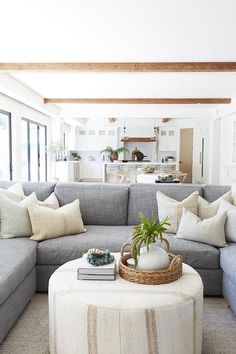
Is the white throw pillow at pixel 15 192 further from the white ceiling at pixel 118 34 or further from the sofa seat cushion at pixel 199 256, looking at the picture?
the white ceiling at pixel 118 34

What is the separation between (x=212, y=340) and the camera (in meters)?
2.08

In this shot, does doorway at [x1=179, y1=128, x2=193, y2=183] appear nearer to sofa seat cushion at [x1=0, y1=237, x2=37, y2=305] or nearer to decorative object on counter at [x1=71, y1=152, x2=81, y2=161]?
decorative object on counter at [x1=71, y1=152, x2=81, y2=161]

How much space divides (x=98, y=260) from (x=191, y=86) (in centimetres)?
568

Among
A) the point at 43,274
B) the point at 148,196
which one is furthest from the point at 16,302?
the point at 148,196

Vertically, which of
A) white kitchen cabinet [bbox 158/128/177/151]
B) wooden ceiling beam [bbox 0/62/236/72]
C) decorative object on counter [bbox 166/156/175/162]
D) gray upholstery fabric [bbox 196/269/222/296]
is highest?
wooden ceiling beam [bbox 0/62/236/72]

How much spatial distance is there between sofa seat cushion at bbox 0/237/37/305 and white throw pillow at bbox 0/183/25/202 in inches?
20.0

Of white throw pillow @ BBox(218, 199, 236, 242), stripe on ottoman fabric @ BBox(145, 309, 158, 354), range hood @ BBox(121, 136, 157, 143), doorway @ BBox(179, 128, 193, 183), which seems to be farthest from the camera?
range hood @ BBox(121, 136, 157, 143)

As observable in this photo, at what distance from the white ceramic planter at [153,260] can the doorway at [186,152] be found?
10334 mm

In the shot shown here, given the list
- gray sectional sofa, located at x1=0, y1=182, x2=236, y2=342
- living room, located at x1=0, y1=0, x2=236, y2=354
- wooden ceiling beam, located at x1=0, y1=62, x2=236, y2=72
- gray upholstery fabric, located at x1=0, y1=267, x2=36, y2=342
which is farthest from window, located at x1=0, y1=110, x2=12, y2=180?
gray upholstery fabric, located at x1=0, y1=267, x2=36, y2=342

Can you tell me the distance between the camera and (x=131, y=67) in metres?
5.01

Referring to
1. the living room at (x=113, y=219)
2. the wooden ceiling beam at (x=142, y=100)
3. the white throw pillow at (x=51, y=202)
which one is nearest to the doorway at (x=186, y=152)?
the wooden ceiling beam at (x=142, y=100)

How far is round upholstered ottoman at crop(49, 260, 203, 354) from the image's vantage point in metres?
1.56

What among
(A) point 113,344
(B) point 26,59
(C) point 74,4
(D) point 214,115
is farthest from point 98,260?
(D) point 214,115

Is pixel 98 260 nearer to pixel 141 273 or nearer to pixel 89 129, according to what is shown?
pixel 141 273
